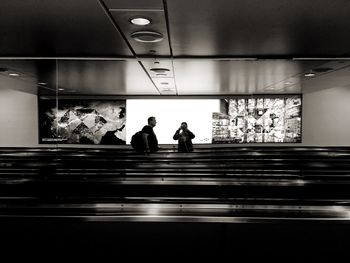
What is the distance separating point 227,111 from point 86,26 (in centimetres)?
730

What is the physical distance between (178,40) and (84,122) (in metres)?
6.91

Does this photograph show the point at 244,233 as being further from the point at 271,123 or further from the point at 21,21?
the point at 271,123

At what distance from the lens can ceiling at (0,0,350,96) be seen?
2.56 metres

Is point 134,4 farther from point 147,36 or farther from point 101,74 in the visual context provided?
point 101,74

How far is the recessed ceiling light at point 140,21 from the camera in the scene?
2.78m

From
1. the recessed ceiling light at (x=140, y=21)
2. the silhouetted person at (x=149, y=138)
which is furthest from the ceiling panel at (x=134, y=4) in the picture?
the silhouetted person at (x=149, y=138)

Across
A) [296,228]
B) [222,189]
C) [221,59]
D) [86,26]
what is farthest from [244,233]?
[221,59]

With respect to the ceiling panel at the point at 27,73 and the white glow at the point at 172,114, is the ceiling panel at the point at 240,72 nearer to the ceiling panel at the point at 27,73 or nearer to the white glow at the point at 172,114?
the ceiling panel at the point at 27,73

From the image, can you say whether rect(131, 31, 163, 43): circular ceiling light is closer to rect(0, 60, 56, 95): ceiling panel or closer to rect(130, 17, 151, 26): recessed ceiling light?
rect(130, 17, 151, 26): recessed ceiling light

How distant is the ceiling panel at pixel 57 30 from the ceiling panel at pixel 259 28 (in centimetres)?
71

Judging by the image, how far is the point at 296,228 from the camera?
202cm

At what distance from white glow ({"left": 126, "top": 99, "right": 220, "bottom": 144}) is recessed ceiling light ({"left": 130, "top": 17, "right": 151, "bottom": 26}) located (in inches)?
272

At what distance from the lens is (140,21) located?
2.84 metres

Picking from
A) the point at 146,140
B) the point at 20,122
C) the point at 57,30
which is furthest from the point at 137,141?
the point at 20,122
